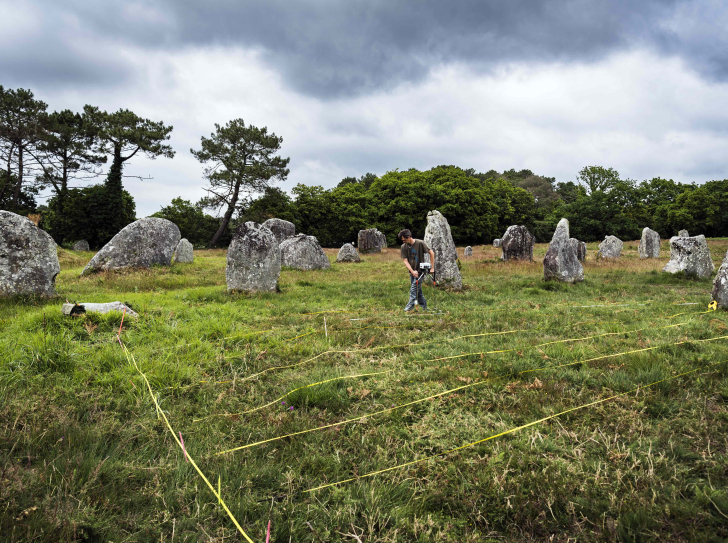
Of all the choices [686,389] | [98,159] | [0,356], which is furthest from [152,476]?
[98,159]

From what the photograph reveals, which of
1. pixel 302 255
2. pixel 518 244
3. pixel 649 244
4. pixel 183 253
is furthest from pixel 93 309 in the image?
pixel 649 244

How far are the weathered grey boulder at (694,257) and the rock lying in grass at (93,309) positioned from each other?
56.0 feet

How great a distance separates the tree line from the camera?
1144 inches

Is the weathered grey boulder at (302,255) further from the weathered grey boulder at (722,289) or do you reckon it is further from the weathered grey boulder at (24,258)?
the weathered grey boulder at (722,289)

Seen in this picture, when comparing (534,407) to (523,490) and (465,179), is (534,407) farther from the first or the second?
(465,179)

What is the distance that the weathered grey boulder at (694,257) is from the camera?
12.9 m

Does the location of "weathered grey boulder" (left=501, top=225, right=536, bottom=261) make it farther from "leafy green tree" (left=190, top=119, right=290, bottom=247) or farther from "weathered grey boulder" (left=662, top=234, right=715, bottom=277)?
"leafy green tree" (left=190, top=119, right=290, bottom=247)

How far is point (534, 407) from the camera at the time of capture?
361 centimetres

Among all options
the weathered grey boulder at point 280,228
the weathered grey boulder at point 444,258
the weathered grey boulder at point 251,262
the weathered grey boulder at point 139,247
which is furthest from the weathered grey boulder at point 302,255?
the weathered grey boulder at point 280,228

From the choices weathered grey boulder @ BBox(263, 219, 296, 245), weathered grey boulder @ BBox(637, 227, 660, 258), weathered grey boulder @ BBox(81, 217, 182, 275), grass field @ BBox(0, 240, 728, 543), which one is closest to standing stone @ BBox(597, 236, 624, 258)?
weathered grey boulder @ BBox(637, 227, 660, 258)

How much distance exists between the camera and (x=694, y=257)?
13.1m

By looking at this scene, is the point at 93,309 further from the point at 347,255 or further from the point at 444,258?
the point at 347,255

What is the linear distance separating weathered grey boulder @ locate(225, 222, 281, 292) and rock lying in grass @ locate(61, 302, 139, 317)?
3.55m

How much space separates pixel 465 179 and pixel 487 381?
4860 centimetres
